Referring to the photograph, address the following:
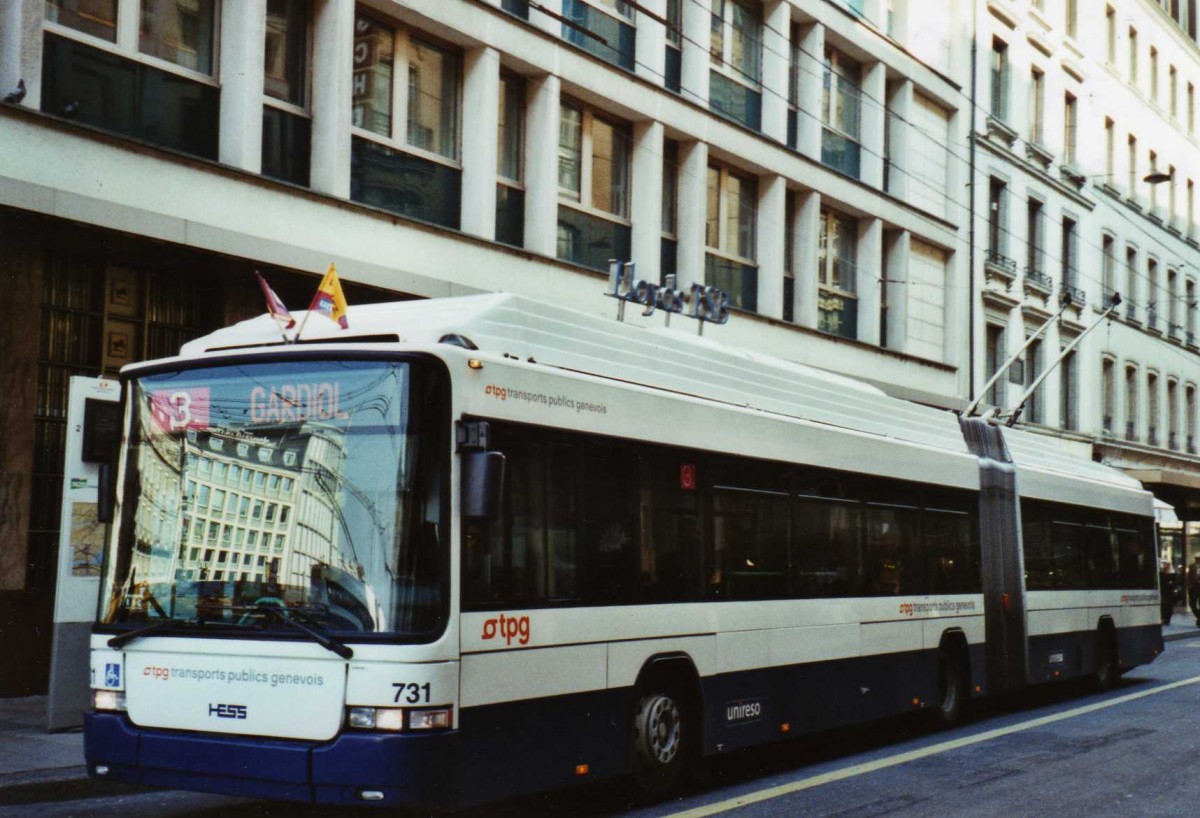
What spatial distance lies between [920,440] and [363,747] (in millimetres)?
8119

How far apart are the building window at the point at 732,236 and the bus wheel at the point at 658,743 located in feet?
47.1

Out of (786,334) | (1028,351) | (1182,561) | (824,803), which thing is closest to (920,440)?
(824,803)

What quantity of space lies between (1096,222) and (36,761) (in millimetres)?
35917

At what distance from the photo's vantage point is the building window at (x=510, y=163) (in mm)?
19328

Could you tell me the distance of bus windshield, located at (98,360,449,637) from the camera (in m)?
7.55

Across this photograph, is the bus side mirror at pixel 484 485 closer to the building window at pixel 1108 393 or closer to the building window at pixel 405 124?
the building window at pixel 405 124

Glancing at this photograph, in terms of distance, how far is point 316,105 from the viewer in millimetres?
16562

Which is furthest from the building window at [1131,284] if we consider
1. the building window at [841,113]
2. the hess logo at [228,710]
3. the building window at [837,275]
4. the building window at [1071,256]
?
the hess logo at [228,710]

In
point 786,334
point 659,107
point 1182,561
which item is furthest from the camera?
point 1182,561

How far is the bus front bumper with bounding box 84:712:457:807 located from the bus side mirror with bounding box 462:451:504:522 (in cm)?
109

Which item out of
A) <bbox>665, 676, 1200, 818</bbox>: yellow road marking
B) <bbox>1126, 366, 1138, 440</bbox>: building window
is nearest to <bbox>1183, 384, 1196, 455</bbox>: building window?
<bbox>1126, 366, 1138, 440</bbox>: building window

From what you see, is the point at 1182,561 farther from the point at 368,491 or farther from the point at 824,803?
the point at 368,491

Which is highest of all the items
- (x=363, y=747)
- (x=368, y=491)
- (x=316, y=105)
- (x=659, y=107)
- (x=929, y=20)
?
(x=929, y=20)

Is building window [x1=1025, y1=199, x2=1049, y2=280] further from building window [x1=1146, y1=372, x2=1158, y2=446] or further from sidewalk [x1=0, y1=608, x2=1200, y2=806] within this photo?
sidewalk [x1=0, y1=608, x2=1200, y2=806]
